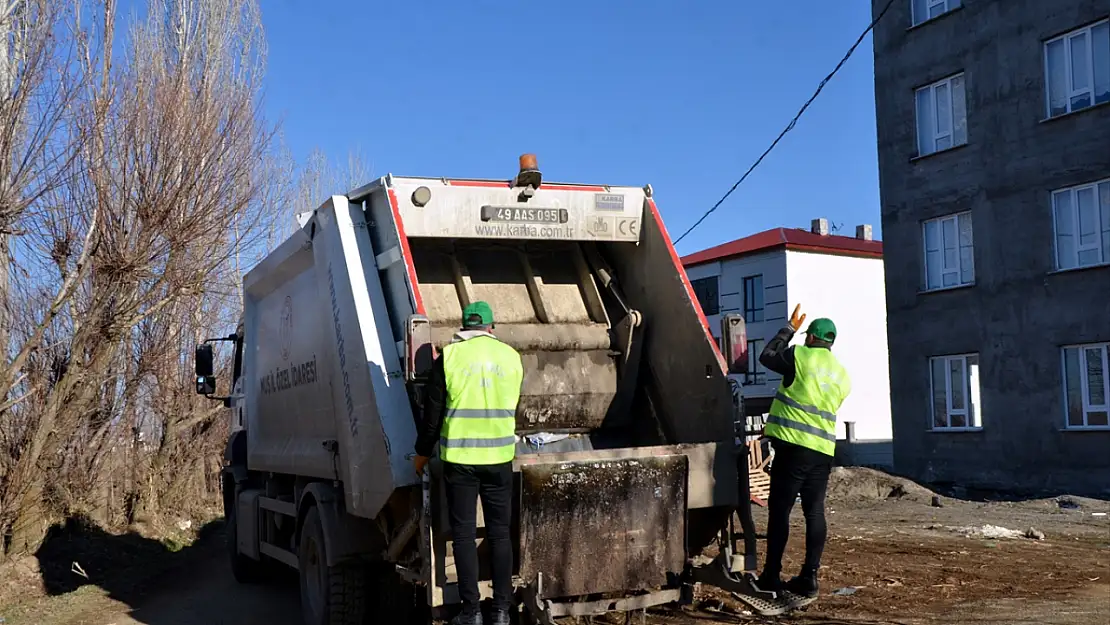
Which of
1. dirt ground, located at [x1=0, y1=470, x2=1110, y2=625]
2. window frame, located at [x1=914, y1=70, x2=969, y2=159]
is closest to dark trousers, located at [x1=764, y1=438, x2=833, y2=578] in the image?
dirt ground, located at [x1=0, y1=470, x2=1110, y2=625]

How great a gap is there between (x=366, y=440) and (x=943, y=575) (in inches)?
186

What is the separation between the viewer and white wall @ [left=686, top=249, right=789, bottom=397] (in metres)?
31.3

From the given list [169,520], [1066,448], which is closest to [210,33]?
[169,520]

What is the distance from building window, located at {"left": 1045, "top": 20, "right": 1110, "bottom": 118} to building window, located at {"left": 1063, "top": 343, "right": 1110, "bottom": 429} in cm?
377

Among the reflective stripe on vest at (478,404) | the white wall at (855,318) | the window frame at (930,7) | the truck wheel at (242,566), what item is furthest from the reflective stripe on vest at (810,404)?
the white wall at (855,318)

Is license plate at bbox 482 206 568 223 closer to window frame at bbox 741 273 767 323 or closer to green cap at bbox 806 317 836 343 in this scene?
green cap at bbox 806 317 836 343

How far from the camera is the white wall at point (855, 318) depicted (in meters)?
31.7

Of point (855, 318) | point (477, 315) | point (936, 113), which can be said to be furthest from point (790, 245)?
point (477, 315)

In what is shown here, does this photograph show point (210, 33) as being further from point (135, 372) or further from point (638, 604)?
point (638, 604)

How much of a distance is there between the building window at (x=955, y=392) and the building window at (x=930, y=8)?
6.12 meters

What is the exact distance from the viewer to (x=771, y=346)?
6.70 meters

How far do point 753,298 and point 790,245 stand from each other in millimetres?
2326

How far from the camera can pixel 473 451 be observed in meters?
5.34

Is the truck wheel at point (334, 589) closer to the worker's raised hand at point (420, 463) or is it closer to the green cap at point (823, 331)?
the worker's raised hand at point (420, 463)
